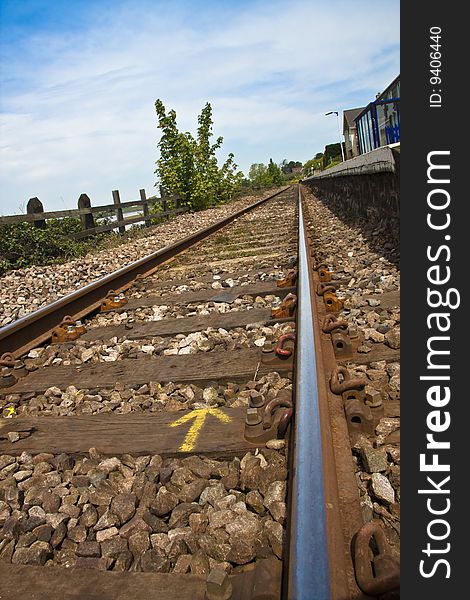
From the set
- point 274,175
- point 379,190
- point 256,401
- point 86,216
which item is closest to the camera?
point 256,401

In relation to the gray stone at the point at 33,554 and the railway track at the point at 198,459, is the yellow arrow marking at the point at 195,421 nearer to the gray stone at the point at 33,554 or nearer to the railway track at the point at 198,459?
the railway track at the point at 198,459

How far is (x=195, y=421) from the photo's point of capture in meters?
1.94

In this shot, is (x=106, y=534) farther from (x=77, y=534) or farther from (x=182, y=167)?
(x=182, y=167)

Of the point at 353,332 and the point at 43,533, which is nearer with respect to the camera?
the point at 43,533

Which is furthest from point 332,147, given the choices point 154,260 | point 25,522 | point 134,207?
point 25,522

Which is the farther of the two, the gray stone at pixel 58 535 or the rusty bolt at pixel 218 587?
the gray stone at pixel 58 535

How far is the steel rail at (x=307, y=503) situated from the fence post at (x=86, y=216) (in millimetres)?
9843

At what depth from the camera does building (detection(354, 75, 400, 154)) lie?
405 inches

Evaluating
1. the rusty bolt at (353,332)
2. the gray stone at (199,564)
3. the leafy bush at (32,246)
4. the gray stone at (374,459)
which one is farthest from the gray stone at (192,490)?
the leafy bush at (32,246)

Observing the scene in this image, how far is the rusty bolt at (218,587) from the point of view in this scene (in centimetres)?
113

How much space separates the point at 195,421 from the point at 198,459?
0.87 ft

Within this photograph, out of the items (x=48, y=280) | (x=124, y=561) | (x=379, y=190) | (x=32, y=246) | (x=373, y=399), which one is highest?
(x=379, y=190)

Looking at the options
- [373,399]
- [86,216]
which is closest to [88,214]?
[86,216]

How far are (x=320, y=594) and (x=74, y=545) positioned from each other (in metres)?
0.83
